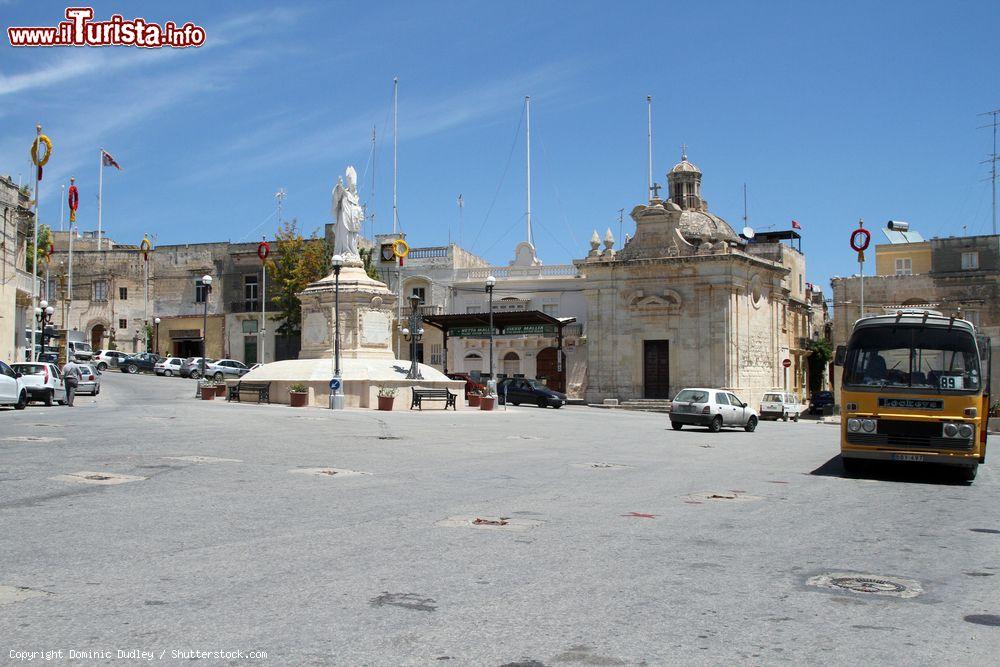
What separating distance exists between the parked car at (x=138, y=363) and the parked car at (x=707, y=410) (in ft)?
143

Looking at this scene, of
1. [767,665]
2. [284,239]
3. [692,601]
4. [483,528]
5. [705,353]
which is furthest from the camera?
[284,239]

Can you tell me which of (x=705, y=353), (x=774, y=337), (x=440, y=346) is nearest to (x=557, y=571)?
(x=705, y=353)

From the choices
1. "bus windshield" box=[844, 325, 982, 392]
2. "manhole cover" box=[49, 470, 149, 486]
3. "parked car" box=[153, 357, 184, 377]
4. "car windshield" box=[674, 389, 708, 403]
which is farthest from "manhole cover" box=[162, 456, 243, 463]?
"parked car" box=[153, 357, 184, 377]

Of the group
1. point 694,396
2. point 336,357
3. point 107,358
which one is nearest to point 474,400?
point 336,357

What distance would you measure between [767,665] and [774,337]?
5163cm

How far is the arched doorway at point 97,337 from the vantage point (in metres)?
72.1

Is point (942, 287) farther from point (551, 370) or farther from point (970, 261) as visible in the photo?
point (551, 370)

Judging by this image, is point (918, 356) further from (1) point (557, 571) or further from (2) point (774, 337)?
(2) point (774, 337)

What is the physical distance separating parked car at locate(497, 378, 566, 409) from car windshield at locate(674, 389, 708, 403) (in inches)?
590

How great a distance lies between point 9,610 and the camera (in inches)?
224

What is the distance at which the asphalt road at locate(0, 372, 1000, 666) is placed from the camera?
5383mm

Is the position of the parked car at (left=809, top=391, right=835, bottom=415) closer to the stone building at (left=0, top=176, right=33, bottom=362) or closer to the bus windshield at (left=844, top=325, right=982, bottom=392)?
the bus windshield at (left=844, top=325, right=982, bottom=392)

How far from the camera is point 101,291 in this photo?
71750 millimetres

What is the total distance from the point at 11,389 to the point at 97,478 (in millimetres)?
16515
